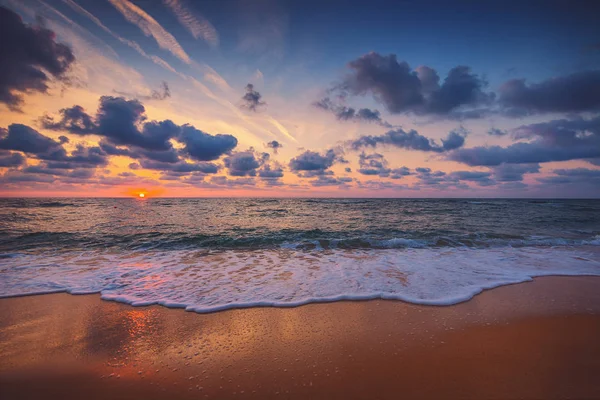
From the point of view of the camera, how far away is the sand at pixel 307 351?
2.94 metres

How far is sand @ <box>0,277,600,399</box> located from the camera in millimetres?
2936

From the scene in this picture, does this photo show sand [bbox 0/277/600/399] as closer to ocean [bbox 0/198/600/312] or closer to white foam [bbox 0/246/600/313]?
white foam [bbox 0/246/600/313]

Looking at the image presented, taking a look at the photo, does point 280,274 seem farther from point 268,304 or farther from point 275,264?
point 268,304

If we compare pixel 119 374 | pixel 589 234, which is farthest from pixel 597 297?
pixel 589 234

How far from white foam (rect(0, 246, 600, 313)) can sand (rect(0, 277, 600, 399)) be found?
48 cm

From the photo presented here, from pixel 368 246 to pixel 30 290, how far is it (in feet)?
36.8

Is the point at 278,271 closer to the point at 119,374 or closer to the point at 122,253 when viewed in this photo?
the point at 119,374

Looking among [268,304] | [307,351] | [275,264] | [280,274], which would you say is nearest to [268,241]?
[275,264]

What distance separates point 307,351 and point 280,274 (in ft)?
12.7

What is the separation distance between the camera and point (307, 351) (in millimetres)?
3602

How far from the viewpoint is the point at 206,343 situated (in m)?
3.84

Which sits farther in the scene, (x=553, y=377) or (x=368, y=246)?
(x=368, y=246)

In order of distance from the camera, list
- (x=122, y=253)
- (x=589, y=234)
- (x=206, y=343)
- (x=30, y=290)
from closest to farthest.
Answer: (x=206, y=343) → (x=30, y=290) → (x=122, y=253) → (x=589, y=234)

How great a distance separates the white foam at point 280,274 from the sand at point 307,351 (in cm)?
48
